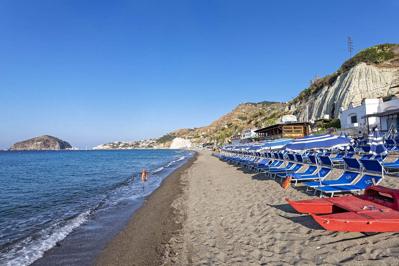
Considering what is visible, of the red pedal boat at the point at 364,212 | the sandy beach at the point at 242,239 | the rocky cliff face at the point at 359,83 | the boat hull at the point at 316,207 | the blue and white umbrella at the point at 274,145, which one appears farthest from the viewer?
the rocky cliff face at the point at 359,83

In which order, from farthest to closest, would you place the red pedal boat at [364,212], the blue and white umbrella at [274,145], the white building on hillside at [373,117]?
the white building on hillside at [373,117]
the blue and white umbrella at [274,145]
the red pedal boat at [364,212]

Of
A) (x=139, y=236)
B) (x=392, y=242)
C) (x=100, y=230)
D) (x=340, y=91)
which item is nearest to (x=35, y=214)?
(x=100, y=230)

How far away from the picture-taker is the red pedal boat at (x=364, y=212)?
16.9ft

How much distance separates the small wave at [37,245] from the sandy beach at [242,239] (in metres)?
1.69

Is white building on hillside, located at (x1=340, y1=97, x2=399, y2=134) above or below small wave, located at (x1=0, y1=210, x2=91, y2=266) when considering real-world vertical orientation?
above

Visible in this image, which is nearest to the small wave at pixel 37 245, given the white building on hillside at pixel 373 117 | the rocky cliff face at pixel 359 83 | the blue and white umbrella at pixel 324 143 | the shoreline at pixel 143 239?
the shoreline at pixel 143 239

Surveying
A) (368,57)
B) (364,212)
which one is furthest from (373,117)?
(364,212)

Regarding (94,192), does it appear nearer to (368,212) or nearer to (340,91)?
(368,212)

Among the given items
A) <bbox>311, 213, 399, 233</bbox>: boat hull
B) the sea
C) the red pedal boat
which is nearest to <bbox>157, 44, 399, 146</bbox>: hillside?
the sea

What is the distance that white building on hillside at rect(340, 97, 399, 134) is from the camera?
3002 centimetres

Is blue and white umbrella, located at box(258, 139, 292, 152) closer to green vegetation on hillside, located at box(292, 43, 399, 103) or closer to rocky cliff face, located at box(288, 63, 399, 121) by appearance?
rocky cliff face, located at box(288, 63, 399, 121)

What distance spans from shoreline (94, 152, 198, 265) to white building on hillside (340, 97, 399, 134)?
25.3 meters

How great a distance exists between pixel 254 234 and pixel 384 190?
8.61 ft

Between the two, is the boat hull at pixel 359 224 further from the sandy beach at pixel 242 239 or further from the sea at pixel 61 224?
the sea at pixel 61 224
